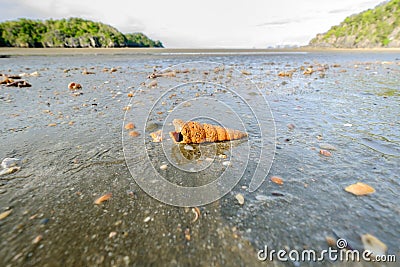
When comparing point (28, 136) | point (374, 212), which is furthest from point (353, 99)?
point (28, 136)

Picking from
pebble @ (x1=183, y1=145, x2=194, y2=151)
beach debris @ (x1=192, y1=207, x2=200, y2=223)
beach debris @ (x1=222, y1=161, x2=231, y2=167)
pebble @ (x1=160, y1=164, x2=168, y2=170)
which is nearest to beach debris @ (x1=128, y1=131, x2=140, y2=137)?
pebble @ (x1=183, y1=145, x2=194, y2=151)

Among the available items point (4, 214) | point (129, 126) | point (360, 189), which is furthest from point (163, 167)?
point (360, 189)

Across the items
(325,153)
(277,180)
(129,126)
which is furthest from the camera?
(129,126)

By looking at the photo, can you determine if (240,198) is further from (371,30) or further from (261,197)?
(371,30)

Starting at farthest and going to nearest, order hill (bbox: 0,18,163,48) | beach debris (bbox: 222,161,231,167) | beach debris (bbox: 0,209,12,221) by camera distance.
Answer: hill (bbox: 0,18,163,48)
beach debris (bbox: 222,161,231,167)
beach debris (bbox: 0,209,12,221)

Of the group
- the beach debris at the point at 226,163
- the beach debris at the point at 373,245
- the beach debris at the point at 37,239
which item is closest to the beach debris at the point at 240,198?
the beach debris at the point at 226,163

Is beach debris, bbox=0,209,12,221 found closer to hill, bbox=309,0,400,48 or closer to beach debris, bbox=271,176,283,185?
beach debris, bbox=271,176,283,185

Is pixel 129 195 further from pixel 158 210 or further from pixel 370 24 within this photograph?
pixel 370 24

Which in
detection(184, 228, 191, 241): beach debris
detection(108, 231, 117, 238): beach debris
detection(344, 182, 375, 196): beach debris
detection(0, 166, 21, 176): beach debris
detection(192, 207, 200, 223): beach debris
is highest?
detection(0, 166, 21, 176): beach debris
